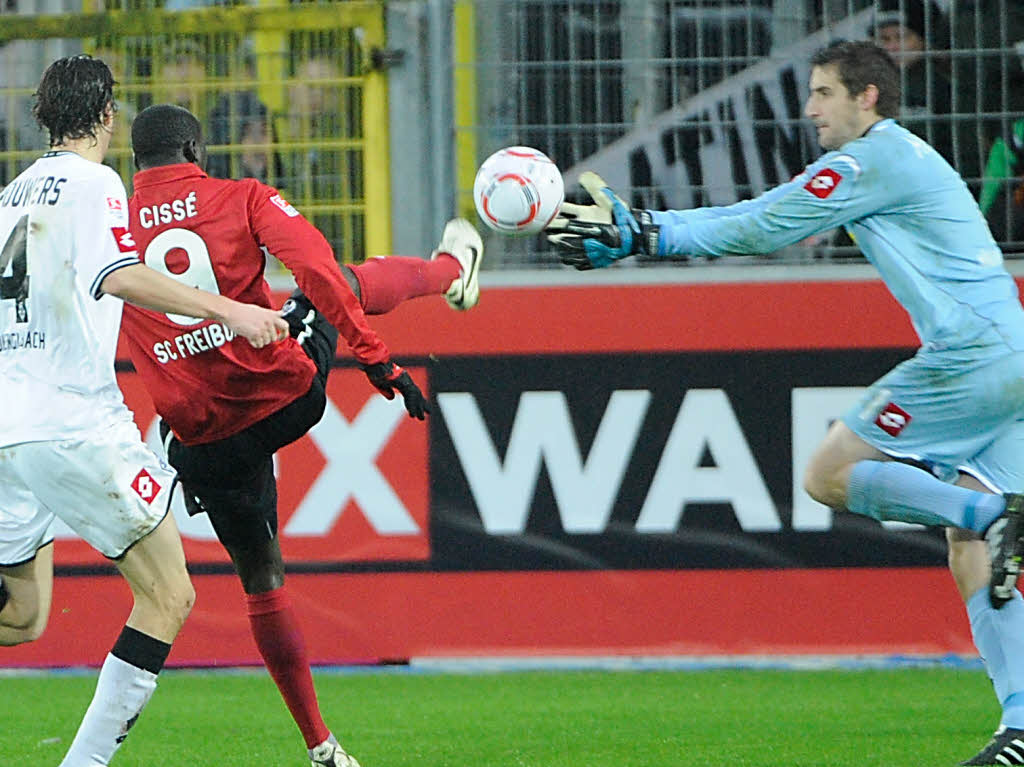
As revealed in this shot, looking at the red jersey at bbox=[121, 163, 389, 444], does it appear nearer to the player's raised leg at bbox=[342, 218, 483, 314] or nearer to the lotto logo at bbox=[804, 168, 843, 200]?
the player's raised leg at bbox=[342, 218, 483, 314]

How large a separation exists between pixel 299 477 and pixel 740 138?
2.42m

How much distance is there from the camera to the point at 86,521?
478 centimetres

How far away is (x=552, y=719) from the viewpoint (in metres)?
6.42

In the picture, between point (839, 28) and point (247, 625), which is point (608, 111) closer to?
point (839, 28)

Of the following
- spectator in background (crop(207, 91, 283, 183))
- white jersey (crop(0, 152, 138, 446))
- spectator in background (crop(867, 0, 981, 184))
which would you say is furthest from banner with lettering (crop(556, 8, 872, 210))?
white jersey (crop(0, 152, 138, 446))

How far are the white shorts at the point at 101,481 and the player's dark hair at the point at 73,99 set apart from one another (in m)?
0.80

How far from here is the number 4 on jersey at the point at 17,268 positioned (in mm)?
4723

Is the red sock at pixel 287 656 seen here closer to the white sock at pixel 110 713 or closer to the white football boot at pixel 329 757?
the white football boot at pixel 329 757

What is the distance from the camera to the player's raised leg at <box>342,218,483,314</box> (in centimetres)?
575

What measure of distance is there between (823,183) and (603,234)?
0.68 metres

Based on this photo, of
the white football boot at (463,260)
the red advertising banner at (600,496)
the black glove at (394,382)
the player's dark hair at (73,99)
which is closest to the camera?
the player's dark hair at (73,99)

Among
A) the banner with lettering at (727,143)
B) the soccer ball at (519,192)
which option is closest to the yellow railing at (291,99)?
the banner with lettering at (727,143)

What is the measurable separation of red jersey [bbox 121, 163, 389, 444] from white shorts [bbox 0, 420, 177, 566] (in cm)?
54

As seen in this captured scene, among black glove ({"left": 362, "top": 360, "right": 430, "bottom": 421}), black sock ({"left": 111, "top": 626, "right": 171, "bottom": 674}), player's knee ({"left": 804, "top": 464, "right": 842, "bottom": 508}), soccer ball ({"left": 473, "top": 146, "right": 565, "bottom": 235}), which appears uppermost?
soccer ball ({"left": 473, "top": 146, "right": 565, "bottom": 235})
